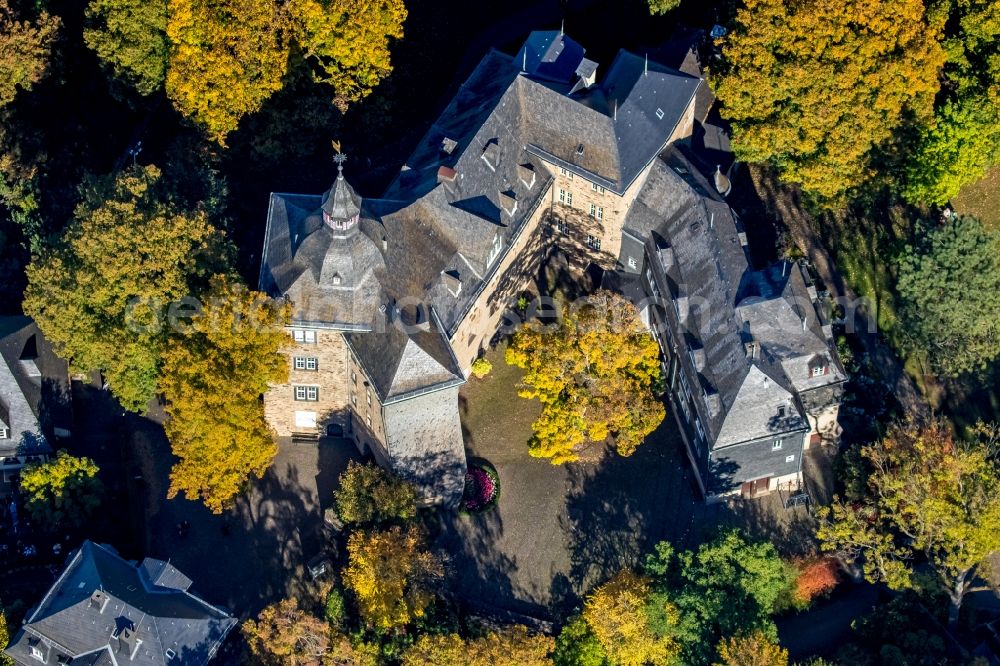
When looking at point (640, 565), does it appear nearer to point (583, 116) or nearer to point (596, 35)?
point (583, 116)

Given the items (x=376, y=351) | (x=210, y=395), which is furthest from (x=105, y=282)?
(x=376, y=351)

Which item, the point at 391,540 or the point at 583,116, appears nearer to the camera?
the point at 391,540

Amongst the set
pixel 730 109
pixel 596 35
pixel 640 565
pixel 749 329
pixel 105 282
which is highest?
pixel 596 35

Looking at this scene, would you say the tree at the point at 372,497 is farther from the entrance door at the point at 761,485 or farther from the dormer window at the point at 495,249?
the entrance door at the point at 761,485

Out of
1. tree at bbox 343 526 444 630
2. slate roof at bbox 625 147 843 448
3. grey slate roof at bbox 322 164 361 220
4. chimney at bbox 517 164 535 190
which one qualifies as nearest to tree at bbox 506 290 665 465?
slate roof at bbox 625 147 843 448

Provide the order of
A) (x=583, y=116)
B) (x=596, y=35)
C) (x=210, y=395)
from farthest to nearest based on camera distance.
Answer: (x=596, y=35), (x=583, y=116), (x=210, y=395)

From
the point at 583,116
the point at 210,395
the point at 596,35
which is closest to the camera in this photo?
the point at 210,395

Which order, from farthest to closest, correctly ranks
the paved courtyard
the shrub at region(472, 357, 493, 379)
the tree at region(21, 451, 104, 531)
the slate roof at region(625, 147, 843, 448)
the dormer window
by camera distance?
the shrub at region(472, 357, 493, 379) → the tree at region(21, 451, 104, 531) → the dormer window → the paved courtyard → the slate roof at region(625, 147, 843, 448)

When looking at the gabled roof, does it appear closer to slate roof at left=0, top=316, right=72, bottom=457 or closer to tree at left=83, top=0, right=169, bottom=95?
slate roof at left=0, top=316, right=72, bottom=457
